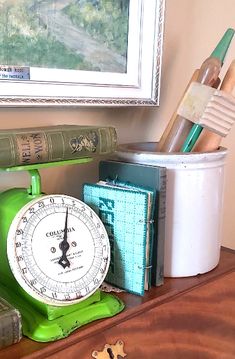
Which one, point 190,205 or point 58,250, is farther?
point 190,205

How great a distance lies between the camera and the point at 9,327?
1.77 feet

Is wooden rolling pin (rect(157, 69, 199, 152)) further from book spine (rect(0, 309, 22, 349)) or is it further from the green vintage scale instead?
book spine (rect(0, 309, 22, 349))

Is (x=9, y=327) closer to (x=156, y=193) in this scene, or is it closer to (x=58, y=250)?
(x=58, y=250)

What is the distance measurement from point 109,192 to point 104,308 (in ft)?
0.58

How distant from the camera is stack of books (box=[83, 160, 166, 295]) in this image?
2.24 feet

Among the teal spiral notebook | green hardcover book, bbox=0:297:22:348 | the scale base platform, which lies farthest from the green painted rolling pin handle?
green hardcover book, bbox=0:297:22:348

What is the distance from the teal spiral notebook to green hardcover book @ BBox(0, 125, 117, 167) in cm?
7

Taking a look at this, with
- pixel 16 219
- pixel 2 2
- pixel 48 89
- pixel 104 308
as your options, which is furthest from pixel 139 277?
pixel 2 2

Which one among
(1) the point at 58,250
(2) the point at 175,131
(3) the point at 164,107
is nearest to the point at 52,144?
(1) the point at 58,250

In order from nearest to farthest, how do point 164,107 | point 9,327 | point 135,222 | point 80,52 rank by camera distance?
point 9,327 < point 135,222 < point 80,52 < point 164,107

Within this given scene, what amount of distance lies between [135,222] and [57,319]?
18 cm

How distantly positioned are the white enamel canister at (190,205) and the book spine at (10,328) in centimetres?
29

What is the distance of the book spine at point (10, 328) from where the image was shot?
1.76 feet

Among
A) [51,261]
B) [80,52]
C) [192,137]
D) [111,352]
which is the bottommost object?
[111,352]
